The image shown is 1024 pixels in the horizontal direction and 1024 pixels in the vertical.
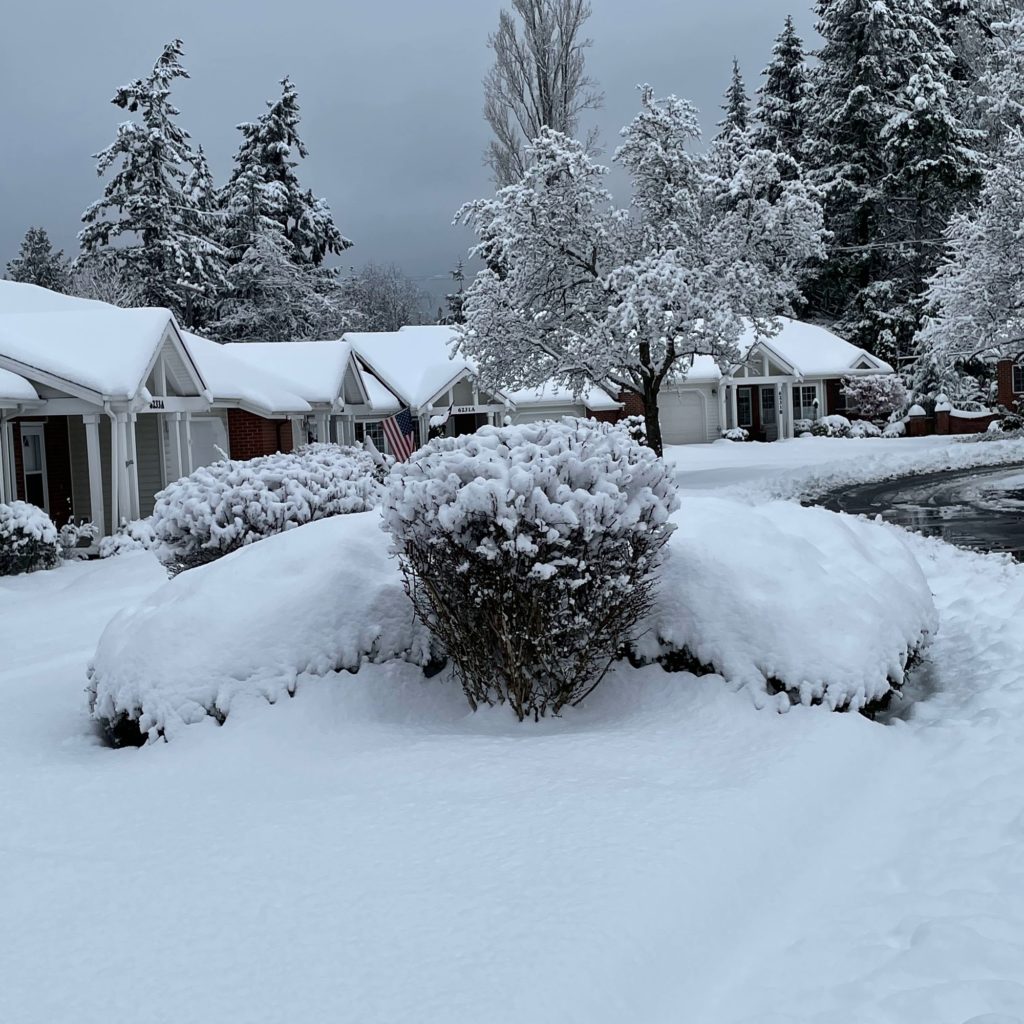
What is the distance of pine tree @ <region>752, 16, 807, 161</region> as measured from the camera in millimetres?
53094

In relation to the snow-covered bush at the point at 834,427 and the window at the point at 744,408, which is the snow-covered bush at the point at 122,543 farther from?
the window at the point at 744,408

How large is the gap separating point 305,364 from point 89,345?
10646 millimetres

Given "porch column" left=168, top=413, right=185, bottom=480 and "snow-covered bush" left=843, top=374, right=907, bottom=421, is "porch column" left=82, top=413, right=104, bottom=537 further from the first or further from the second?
"snow-covered bush" left=843, top=374, right=907, bottom=421

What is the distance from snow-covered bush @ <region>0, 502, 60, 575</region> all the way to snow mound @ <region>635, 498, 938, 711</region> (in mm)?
11332

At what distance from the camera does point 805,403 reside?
160ft

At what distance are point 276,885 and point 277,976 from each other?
0.63m

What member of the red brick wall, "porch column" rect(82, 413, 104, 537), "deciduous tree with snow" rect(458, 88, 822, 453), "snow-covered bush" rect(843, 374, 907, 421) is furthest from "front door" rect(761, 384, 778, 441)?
"porch column" rect(82, 413, 104, 537)

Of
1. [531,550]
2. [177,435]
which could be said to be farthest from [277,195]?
[531,550]

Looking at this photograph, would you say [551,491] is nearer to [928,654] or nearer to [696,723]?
[696,723]

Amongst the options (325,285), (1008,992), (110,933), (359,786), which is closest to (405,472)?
(359,786)

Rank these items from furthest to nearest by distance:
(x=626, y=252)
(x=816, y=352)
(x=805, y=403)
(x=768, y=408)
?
1. (x=805, y=403)
2. (x=768, y=408)
3. (x=816, y=352)
4. (x=626, y=252)

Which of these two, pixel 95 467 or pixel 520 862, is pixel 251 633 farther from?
pixel 95 467

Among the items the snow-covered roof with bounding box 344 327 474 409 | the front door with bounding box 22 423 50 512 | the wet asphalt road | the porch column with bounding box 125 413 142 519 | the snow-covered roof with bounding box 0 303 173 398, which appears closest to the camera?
the wet asphalt road

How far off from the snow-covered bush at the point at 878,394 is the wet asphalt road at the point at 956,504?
55.8ft
